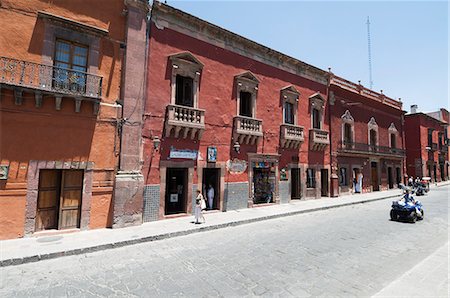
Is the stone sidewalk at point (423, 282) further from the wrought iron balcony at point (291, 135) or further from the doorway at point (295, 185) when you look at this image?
the doorway at point (295, 185)

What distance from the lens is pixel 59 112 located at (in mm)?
9383

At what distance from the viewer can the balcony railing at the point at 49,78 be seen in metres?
8.52

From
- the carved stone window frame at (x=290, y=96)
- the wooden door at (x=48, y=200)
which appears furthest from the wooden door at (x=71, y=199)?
the carved stone window frame at (x=290, y=96)

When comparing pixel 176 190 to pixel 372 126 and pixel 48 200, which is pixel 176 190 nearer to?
pixel 48 200

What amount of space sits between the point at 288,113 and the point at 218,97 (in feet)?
19.7

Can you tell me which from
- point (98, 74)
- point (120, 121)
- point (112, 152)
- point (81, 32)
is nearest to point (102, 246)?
point (112, 152)

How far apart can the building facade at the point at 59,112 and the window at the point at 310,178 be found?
44.3ft

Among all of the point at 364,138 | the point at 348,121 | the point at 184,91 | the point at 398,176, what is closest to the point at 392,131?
the point at 398,176

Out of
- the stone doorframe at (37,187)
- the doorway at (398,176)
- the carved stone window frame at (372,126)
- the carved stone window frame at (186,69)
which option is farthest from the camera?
the doorway at (398,176)

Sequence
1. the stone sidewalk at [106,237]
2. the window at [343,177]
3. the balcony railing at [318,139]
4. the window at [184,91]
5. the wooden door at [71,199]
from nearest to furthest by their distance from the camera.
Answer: the stone sidewalk at [106,237] < the wooden door at [71,199] < the window at [184,91] < the balcony railing at [318,139] < the window at [343,177]

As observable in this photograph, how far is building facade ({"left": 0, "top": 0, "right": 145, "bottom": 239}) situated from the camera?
861 cm

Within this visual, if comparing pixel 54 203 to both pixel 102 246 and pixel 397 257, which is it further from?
pixel 397 257

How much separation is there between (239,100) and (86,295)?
12.0 metres

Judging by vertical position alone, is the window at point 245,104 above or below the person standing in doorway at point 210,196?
above
